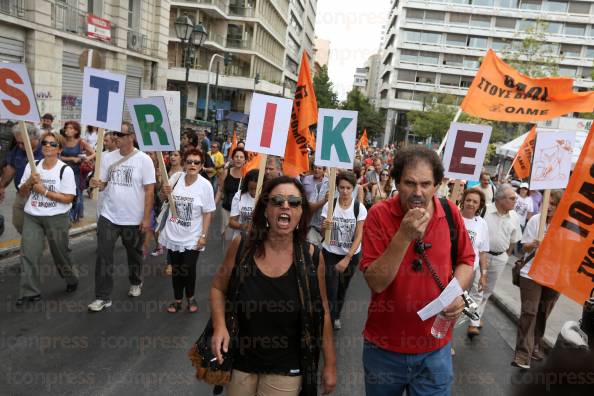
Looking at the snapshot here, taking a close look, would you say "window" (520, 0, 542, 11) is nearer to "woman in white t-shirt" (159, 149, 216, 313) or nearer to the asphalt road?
the asphalt road

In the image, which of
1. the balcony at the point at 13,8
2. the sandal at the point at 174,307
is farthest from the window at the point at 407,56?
the sandal at the point at 174,307

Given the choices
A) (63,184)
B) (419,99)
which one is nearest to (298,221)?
(63,184)

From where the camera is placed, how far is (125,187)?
538 cm

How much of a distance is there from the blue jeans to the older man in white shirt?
344 centimetres

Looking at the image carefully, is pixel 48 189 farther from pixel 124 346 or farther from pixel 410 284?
pixel 410 284

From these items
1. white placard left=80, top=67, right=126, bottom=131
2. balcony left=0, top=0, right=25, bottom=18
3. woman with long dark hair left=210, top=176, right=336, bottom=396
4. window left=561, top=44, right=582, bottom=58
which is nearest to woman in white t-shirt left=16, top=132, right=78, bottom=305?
white placard left=80, top=67, right=126, bottom=131

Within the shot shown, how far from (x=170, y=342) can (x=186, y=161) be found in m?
1.95

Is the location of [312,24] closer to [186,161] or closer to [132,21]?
[132,21]

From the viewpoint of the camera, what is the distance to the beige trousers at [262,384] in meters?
2.61

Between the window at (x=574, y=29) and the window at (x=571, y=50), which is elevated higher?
the window at (x=574, y=29)

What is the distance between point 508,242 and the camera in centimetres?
590

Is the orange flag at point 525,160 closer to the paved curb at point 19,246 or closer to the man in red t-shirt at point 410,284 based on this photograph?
the man in red t-shirt at point 410,284

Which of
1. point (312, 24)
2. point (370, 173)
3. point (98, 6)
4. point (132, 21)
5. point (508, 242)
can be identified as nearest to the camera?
point (508, 242)

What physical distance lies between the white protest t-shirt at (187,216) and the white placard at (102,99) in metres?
1.09
